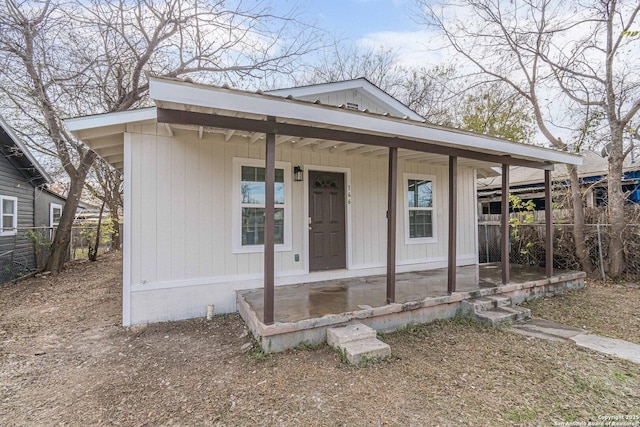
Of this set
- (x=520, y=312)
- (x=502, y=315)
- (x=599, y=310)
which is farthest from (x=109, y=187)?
(x=599, y=310)

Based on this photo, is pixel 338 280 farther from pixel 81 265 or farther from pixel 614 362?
pixel 81 265

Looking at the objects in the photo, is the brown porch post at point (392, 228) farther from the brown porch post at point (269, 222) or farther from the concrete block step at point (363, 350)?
the brown porch post at point (269, 222)

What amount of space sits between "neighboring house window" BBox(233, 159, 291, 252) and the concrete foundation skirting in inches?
33.7

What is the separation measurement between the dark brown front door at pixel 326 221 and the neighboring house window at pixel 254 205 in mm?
502

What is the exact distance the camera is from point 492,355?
3355 mm

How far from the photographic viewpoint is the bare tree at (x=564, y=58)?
A: 6.92 metres

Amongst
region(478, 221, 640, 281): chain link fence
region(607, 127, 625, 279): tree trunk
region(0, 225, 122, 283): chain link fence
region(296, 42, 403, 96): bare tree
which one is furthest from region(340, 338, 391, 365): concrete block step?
region(296, 42, 403, 96): bare tree

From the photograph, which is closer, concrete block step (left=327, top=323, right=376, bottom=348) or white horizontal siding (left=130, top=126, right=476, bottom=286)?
concrete block step (left=327, top=323, right=376, bottom=348)

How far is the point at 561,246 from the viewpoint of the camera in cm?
754

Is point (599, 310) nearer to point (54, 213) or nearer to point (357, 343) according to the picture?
point (357, 343)

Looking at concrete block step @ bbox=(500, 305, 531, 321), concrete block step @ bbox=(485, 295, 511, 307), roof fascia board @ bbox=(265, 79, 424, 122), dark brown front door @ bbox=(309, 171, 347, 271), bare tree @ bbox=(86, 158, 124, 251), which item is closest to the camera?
concrete block step @ bbox=(500, 305, 531, 321)

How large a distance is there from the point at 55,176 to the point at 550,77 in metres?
14.6

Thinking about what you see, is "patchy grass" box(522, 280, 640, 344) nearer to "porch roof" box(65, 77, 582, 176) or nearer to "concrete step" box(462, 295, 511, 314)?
"concrete step" box(462, 295, 511, 314)

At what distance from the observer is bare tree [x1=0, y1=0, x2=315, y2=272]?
24.1 ft
